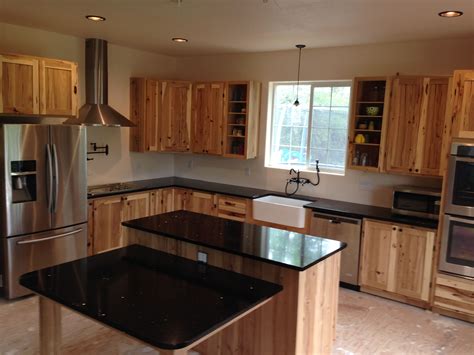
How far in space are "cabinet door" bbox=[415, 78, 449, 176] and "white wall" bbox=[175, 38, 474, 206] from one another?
302 millimetres

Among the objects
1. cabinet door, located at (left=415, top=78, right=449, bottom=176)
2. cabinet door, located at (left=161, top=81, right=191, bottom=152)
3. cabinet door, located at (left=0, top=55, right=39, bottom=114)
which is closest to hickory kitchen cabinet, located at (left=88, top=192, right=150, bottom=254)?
cabinet door, located at (left=161, top=81, right=191, bottom=152)

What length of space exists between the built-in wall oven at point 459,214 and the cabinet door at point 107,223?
357 centimetres

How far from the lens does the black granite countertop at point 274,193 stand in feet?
13.5

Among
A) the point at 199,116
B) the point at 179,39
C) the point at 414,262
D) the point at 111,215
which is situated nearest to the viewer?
the point at 414,262

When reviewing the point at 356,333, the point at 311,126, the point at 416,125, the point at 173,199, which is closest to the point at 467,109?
the point at 416,125

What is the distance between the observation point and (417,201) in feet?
13.6

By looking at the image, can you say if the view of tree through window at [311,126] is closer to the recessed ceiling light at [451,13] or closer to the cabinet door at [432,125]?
the cabinet door at [432,125]

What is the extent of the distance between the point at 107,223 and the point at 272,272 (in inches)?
115

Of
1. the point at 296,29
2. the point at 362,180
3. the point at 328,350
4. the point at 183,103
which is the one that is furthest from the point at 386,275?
the point at 183,103

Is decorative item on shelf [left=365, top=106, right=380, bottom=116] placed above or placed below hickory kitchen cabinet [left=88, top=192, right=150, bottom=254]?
above

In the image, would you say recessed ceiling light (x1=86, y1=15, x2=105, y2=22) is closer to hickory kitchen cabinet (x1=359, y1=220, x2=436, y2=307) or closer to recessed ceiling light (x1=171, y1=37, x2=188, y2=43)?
recessed ceiling light (x1=171, y1=37, x2=188, y2=43)

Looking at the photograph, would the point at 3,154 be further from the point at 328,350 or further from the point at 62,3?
the point at 328,350

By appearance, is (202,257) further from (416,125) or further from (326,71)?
(326,71)

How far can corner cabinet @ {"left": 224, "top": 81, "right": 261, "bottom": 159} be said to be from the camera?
5.34 meters
